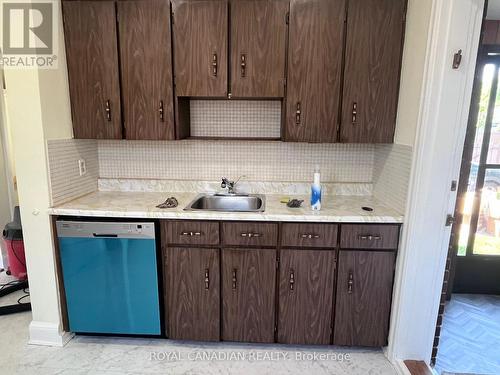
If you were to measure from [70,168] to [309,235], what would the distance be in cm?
172

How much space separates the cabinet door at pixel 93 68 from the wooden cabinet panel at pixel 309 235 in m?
1.35

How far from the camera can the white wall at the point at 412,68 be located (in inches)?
65.1

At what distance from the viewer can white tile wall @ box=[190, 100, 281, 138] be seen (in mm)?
2328

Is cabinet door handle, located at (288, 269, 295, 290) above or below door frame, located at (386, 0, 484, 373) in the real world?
below

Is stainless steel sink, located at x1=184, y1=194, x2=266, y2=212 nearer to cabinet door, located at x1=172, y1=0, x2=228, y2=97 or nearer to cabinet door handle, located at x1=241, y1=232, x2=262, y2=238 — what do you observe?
cabinet door handle, located at x1=241, y1=232, x2=262, y2=238

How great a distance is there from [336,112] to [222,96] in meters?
0.77

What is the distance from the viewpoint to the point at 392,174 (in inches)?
78.8

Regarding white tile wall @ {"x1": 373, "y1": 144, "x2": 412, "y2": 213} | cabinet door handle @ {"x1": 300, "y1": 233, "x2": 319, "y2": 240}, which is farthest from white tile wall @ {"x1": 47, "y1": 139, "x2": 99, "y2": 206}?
white tile wall @ {"x1": 373, "y1": 144, "x2": 412, "y2": 213}

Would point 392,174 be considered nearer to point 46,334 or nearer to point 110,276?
point 110,276

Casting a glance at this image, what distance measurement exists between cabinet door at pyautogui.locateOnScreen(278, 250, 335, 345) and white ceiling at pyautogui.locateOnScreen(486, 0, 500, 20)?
2.05 m

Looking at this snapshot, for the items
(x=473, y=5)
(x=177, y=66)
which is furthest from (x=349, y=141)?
(x=177, y=66)

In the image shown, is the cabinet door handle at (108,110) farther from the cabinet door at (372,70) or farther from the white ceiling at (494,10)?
the white ceiling at (494,10)

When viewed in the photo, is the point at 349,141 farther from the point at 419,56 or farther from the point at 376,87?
the point at 419,56

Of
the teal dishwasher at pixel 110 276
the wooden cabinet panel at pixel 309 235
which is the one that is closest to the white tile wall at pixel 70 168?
the teal dishwasher at pixel 110 276
